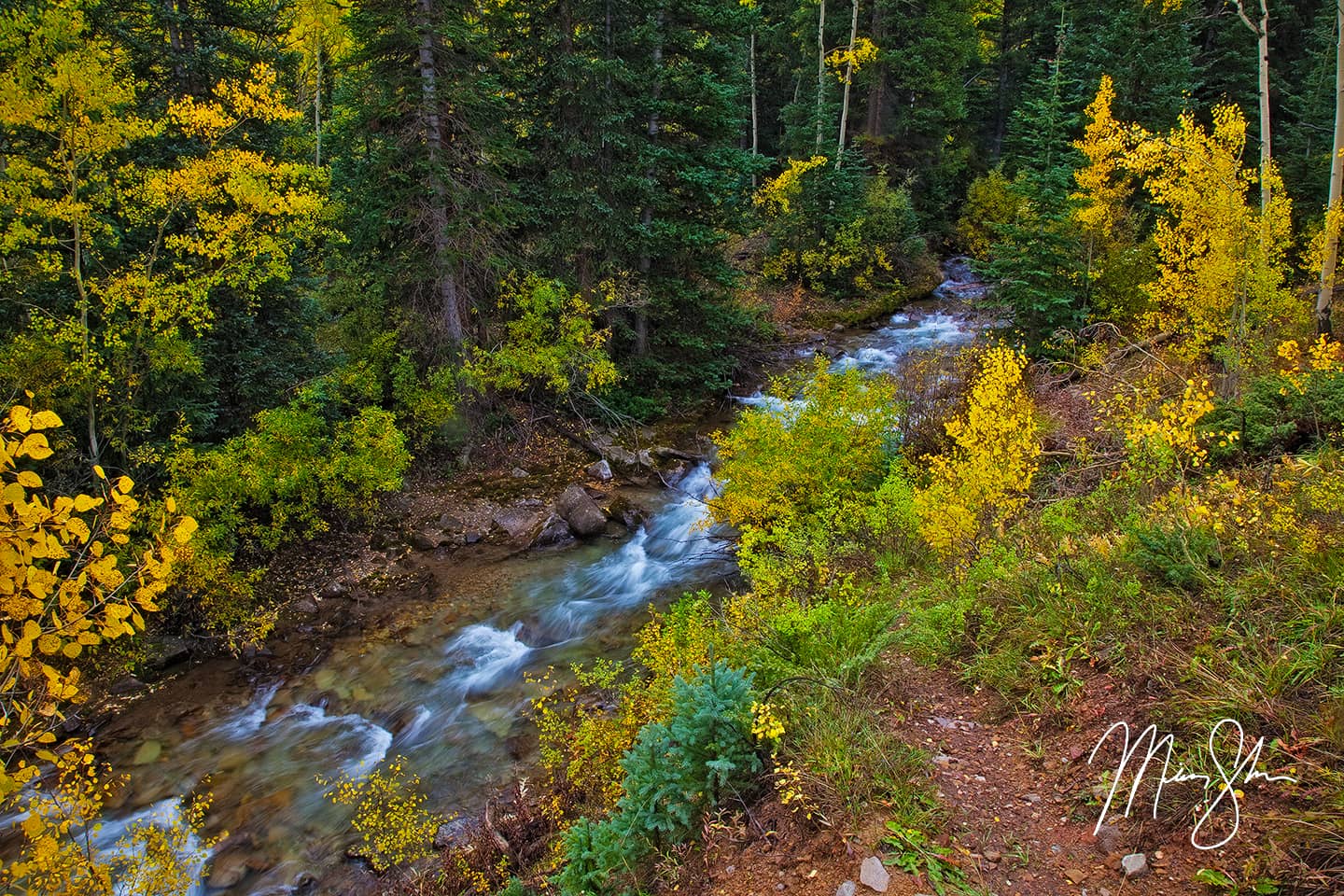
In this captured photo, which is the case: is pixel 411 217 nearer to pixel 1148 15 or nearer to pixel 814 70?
pixel 814 70

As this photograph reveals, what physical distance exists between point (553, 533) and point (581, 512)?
651 millimetres

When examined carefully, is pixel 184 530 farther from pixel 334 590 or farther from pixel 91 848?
pixel 334 590

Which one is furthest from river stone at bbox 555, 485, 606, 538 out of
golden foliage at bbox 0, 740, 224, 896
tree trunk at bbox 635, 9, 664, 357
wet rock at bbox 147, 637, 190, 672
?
golden foliage at bbox 0, 740, 224, 896

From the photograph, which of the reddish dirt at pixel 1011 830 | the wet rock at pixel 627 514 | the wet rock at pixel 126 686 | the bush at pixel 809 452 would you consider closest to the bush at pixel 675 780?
the reddish dirt at pixel 1011 830

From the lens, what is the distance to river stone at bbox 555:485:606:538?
12875mm

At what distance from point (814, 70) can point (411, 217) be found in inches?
791

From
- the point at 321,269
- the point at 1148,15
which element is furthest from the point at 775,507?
the point at 1148,15

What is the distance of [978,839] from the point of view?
381cm

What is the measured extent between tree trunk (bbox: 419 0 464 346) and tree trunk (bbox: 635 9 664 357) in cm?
421

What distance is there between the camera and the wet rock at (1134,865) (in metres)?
3.43

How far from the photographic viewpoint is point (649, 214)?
15.7 m

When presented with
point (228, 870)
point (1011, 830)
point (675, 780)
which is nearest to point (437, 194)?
point (228, 870)
